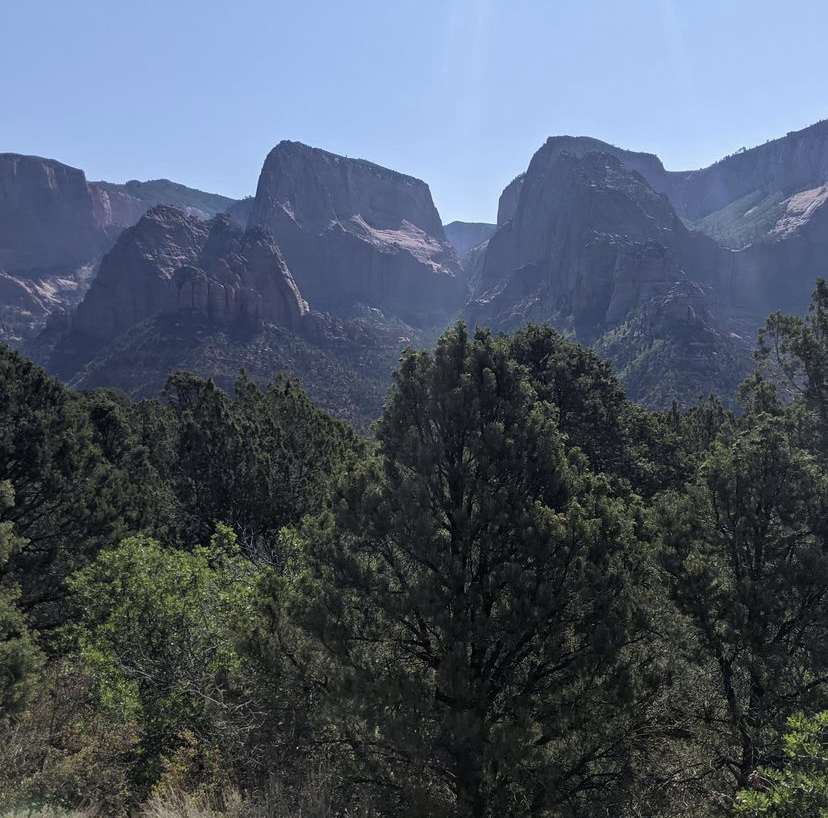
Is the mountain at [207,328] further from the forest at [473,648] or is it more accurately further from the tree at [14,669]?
the forest at [473,648]

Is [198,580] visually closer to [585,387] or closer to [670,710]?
[670,710]

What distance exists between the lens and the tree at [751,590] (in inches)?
384

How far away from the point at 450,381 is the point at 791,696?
753 centimetres

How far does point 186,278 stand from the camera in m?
141

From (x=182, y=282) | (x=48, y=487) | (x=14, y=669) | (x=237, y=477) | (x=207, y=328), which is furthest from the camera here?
(x=182, y=282)

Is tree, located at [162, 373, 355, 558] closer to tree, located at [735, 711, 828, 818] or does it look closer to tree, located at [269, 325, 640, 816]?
tree, located at [269, 325, 640, 816]

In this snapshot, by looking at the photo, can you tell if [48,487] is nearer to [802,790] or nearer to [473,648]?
[473,648]

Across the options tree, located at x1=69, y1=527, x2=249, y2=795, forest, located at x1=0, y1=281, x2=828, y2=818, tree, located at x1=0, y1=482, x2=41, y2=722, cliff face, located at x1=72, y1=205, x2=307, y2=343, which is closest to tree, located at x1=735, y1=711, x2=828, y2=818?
forest, located at x1=0, y1=281, x2=828, y2=818

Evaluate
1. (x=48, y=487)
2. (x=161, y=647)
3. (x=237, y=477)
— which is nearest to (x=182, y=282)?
(x=237, y=477)

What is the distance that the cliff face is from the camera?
14138cm

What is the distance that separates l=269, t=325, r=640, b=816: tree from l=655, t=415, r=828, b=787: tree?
213 cm

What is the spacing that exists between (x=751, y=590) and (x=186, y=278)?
148 meters

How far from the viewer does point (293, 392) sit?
28.6 m

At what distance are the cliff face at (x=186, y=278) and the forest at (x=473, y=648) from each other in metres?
134
